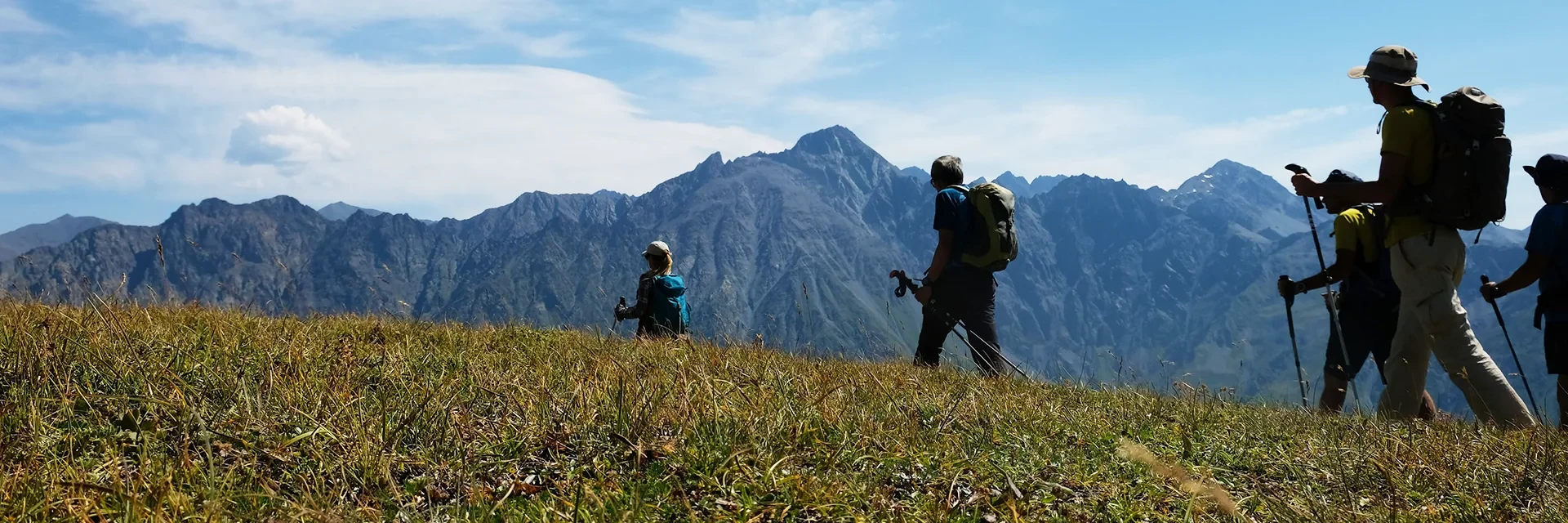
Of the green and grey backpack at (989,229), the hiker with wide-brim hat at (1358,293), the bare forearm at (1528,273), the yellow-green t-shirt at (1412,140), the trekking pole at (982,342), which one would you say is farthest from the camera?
the green and grey backpack at (989,229)

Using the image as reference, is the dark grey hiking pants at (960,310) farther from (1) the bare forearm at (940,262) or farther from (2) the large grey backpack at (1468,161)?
(2) the large grey backpack at (1468,161)

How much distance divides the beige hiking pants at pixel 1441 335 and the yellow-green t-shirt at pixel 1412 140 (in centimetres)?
23

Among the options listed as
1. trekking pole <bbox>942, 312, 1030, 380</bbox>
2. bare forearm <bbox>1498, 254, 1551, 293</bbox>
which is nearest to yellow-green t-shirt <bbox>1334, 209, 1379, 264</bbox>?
bare forearm <bbox>1498, 254, 1551, 293</bbox>

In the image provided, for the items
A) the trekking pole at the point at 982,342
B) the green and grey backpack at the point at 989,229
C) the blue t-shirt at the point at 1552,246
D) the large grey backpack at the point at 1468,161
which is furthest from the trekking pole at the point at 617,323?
the blue t-shirt at the point at 1552,246

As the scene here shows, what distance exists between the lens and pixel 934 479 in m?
4.04

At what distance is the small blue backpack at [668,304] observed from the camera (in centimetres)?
1148

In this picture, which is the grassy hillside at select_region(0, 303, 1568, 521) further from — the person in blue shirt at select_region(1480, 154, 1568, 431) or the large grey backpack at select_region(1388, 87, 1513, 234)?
the person in blue shirt at select_region(1480, 154, 1568, 431)

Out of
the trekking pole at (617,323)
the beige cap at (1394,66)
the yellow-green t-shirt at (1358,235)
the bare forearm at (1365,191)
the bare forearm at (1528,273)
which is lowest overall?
the trekking pole at (617,323)

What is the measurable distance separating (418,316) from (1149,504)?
7.96 m

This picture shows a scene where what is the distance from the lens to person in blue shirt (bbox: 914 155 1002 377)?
9469 millimetres

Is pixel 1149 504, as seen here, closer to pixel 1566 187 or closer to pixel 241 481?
pixel 241 481

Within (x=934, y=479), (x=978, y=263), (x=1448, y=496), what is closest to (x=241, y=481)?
(x=934, y=479)

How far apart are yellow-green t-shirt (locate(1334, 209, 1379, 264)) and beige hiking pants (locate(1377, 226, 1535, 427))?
163cm

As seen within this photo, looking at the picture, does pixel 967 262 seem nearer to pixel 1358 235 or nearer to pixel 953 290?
pixel 953 290
